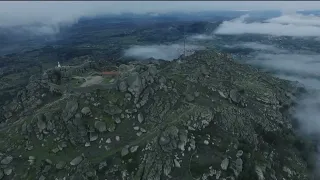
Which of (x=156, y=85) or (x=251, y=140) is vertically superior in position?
(x=156, y=85)

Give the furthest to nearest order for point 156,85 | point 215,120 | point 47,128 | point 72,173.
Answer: point 156,85 → point 215,120 → point 47,128 → point 72,173

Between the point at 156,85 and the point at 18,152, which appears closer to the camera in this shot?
the point at 18,152

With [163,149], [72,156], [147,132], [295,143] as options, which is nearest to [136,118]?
[147,132]

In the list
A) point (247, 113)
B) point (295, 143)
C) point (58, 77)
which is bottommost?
point (295, 143)

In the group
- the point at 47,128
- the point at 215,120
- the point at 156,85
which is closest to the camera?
the point at 47,128

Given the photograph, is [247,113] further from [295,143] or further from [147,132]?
[147,132]

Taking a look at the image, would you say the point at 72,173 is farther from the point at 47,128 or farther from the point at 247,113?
the point at 247,113
